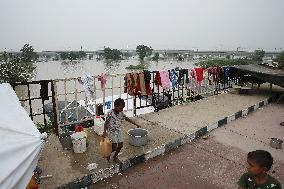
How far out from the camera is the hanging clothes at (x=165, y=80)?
8.09 meters

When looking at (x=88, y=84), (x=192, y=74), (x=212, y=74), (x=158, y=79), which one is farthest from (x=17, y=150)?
(x=212, y=74)

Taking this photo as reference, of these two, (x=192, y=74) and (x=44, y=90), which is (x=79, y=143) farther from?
(x=192, y=74)

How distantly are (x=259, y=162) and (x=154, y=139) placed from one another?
3467 mm

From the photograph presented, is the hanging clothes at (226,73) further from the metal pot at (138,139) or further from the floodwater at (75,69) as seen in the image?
the floodwater at (75,69)

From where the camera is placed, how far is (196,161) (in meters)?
5.29

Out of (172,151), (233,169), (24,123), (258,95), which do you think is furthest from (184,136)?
(258,95)

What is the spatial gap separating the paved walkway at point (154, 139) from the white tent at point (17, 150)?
181cm

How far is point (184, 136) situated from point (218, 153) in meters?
0.89

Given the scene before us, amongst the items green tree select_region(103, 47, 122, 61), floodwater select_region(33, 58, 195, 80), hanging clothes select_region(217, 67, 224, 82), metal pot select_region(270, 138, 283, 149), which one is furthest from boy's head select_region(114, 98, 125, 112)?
green tree select_region(103, 47, 122, 61)

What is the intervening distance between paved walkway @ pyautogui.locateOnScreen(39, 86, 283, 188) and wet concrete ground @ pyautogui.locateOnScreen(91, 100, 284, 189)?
19 centimetres

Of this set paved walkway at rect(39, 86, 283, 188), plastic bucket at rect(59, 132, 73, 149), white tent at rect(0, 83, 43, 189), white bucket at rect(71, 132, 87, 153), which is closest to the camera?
white tent at rect(0, 83, 43, 189)

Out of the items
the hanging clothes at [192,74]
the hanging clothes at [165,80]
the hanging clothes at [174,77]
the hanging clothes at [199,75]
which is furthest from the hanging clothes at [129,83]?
the hanging clothes at [199,75]

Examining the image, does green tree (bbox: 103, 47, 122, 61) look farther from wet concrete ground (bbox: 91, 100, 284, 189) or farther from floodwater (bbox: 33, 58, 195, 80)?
wet concrete ground (bbox: 91, 100, 284, 189)

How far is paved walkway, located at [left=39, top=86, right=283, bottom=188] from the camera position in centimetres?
446
